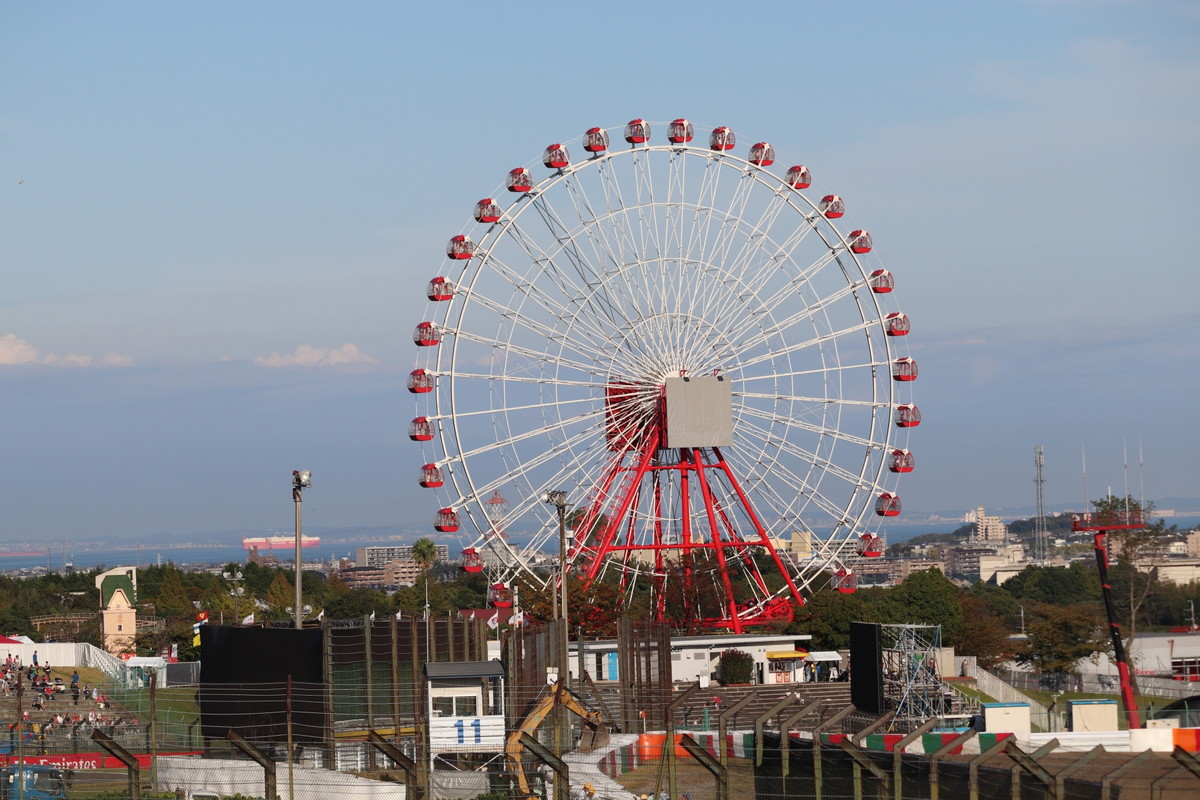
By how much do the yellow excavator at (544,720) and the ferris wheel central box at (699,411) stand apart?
96.8 feet

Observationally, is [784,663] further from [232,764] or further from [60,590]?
[60,590]

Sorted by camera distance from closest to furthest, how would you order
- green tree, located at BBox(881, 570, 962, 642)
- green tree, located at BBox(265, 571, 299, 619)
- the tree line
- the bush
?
the bush → the tree line → green tree, located at BBox(881, 570, 962, 642) → green tree, located at BBox(265, 571, 299, 619)

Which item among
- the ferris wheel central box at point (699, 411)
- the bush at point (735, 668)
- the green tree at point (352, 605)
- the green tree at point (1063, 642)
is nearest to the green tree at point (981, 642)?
the green tree at point (1063, 642)

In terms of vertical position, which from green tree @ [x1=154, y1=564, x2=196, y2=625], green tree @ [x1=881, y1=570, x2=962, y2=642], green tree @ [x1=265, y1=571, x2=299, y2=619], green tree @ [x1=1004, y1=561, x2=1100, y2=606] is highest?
green tree @ [x1=881, y1=570, x2=962, y2=642]

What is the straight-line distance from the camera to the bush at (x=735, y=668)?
64.9 metres

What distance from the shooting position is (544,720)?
35031 mm

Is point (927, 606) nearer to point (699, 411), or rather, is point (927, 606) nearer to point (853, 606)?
point (853, 606)

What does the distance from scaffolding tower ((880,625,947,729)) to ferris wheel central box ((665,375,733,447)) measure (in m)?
20.6

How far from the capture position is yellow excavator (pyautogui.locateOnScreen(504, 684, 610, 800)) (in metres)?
28.9

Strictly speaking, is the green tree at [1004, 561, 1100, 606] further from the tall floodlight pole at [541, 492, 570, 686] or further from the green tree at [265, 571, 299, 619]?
the tall floodlight pole at [541, 492, 570, 686]

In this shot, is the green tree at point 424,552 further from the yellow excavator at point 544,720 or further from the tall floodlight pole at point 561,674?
the yellow excavator at point 544,720

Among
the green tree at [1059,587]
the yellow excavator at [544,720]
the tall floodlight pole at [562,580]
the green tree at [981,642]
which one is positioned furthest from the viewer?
the green tree at [1059,587]

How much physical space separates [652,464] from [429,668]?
116 ft

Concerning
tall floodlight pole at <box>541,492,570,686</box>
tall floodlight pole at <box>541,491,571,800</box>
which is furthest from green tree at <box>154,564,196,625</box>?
tall floodlight pole at <box>541,491,571,800</box>
